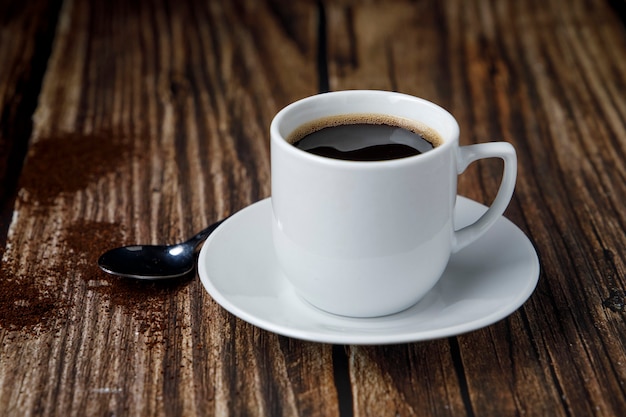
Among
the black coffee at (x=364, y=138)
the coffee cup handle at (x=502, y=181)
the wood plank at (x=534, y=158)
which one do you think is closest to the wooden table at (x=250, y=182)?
the wood plank at (x=534, y=158)

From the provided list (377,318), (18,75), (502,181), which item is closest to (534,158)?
(502,181)

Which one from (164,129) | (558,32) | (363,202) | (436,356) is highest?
(363,202)

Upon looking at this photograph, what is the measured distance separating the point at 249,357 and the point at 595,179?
2.25ft

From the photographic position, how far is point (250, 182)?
1.24 m

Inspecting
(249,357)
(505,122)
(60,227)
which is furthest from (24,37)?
(249,357)

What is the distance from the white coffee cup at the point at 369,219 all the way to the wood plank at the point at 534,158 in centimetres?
9

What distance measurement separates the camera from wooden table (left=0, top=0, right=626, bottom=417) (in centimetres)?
80

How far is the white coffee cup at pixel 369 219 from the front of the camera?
0.76m

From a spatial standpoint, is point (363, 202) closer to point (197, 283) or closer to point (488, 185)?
point (197, 283)

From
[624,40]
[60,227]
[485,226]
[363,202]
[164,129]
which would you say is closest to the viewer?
[363,202]

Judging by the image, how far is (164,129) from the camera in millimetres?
1411

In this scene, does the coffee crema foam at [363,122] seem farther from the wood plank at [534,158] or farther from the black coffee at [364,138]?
the wood plank at [534,158]

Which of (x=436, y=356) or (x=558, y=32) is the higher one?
(x=436, y=356)

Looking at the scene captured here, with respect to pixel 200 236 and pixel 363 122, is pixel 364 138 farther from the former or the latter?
pixel 200 236
